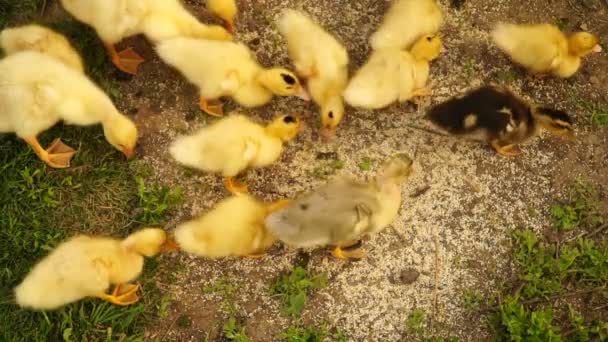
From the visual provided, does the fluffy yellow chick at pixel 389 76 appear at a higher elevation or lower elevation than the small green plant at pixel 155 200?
higher

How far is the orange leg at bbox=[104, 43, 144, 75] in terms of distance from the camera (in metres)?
2.89

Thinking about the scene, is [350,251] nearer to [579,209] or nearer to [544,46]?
[579,209]

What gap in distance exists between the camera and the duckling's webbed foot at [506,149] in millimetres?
2908

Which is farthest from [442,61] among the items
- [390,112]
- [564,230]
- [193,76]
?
[193,76]

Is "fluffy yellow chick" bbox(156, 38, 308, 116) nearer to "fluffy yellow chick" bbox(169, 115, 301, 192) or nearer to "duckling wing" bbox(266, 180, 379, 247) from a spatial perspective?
"fluffy yellow chick" bbox(169, 115, 301, 192)

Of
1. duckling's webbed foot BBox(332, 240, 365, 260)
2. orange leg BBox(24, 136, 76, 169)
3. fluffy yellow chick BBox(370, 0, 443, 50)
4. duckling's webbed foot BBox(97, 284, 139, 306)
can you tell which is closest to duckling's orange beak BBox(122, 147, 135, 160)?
orange leg BBox(24, 136, 76, 169)

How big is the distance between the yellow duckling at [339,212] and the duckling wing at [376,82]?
0.80 feet

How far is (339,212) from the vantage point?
8.06 ft

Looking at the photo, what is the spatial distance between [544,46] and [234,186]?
1.28 metres

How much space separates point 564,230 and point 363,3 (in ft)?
3.98

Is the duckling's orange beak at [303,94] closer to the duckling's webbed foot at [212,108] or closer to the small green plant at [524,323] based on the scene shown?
the duckling's webbed foot at [212,108]

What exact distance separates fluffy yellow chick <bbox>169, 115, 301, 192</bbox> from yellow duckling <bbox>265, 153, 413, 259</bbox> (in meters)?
0.22

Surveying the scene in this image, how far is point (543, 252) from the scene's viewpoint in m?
2.85

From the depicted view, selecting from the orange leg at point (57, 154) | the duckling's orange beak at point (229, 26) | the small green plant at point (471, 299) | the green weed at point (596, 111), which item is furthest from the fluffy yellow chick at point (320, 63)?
the green weed at point (596, 111)
